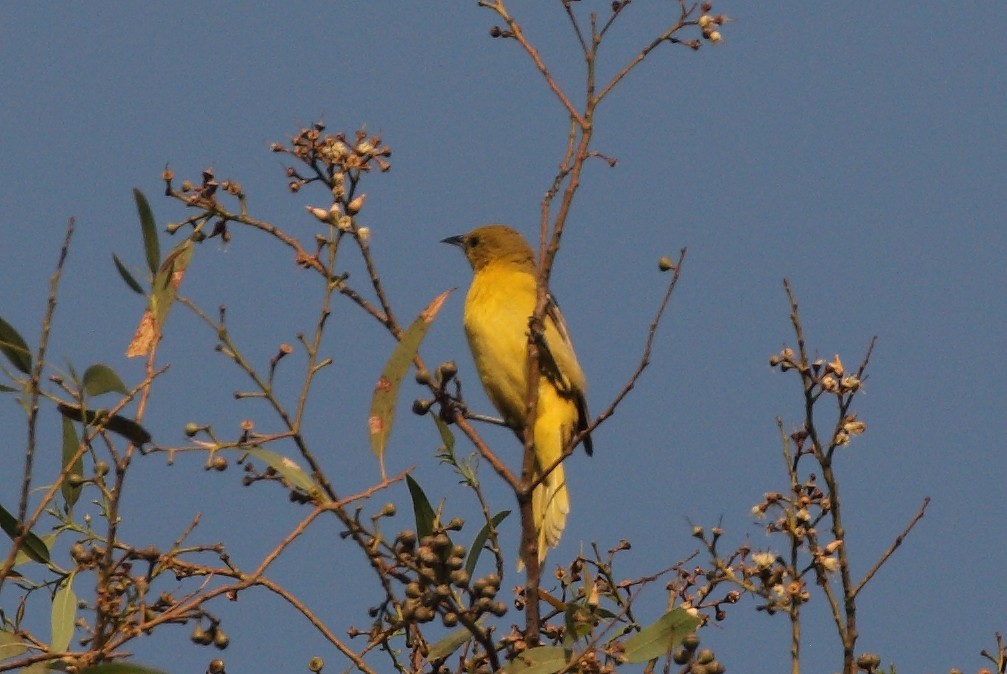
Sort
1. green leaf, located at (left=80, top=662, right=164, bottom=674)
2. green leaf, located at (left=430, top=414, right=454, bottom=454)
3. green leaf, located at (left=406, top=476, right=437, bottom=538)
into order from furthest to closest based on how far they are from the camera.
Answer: green leaf, located at (left=430, top=414, right=454, bottom=454), green leaf, located at (left=406, top=476, right=437, bottom=538), green leaf, located at (left=80, top=662, right=164, bottom=674)

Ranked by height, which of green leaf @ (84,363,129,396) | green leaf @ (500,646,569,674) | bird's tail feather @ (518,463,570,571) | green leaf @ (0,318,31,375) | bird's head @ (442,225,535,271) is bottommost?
green leaf @ (500,646,569,674)

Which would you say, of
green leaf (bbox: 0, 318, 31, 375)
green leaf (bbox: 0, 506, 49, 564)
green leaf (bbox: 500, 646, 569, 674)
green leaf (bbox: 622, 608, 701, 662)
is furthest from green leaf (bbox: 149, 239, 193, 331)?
green leaf (bbox: 622, 608, 701, 662)

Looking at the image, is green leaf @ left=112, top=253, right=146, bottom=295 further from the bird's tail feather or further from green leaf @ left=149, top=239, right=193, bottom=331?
the bird's tail feather

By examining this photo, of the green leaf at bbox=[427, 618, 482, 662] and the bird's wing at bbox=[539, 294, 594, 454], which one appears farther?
the bird's wing at bbox=[539, 294, 594, 454]

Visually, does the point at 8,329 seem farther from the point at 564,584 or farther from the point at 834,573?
the point at 834,573

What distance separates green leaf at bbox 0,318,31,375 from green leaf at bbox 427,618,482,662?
4.21 ft

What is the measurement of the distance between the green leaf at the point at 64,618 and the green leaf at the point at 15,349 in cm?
61

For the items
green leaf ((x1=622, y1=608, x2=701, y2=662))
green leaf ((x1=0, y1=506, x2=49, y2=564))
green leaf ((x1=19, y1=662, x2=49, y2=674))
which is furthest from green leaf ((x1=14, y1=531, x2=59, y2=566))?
green leaf ((x1=622, y1=608, x2=701, y2=662))

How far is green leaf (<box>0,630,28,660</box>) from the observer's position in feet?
10.4

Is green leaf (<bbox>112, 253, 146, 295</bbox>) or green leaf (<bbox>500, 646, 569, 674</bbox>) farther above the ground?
green leaf (<bbox>112, 253, 146, 295</bbox>)

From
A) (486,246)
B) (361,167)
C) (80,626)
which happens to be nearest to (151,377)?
(80,626)

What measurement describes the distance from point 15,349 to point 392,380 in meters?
1.07

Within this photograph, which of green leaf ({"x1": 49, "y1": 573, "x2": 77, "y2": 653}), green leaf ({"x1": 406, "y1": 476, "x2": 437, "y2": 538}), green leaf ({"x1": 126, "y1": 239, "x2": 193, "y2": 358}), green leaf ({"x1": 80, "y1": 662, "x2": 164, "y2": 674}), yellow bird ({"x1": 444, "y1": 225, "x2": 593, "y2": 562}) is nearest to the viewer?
green leaf ({"x1": 80, "y1": 662, "x2": 164, "y2": 674})

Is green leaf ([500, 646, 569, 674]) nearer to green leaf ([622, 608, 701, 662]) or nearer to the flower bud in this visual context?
green leaf ([622, 608, 701, 662])
